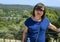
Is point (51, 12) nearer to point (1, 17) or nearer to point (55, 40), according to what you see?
point (1, 17)

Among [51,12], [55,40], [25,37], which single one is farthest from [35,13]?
[51,12]

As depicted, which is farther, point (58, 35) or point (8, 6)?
point (8, 6)

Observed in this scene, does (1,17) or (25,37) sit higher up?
(25,37)

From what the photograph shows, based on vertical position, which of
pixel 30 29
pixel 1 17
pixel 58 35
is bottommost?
pixel 1 17

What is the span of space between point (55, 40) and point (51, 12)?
308 centimetres

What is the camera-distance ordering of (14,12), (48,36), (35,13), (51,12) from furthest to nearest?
A: (14,12)
(51,12)
(48,36)
(35,13)

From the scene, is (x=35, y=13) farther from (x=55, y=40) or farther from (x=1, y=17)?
(x=1, y=17)

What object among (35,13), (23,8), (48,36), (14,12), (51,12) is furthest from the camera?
(14,12)

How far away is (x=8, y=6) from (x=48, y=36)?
169 inches

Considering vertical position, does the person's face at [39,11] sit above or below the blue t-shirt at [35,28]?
above

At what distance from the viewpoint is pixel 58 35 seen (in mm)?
4320

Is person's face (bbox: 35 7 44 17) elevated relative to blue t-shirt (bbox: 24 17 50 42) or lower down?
elevated

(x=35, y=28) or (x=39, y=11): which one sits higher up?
(x=39, y=11)

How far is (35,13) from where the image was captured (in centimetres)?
331
